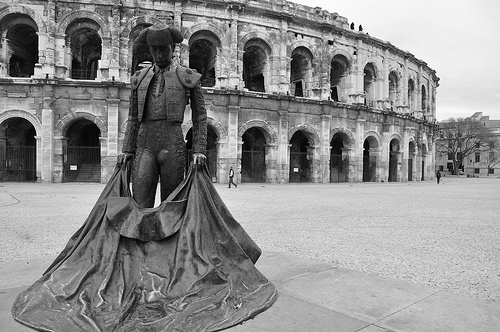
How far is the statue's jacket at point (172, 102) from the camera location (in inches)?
146

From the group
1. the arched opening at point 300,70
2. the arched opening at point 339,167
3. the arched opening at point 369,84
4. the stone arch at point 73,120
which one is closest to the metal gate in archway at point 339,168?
the arched opening at point 339,167

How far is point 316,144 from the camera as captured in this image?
2456 cm

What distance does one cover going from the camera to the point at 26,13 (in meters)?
19.3

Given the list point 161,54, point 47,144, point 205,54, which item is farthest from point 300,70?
point 161,54

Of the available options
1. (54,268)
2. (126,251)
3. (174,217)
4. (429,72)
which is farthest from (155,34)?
(429,72)

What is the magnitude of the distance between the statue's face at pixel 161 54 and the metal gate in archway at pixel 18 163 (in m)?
20.3

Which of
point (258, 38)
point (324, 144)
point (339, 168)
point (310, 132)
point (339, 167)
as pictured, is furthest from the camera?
point (339, 167)

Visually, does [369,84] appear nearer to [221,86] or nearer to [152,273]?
[221,86]

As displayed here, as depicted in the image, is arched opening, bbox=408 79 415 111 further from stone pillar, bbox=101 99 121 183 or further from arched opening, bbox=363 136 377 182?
stone pillar, bbox=101 99 121 183

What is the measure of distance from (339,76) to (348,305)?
25582 mm

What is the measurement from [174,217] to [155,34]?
1754mm

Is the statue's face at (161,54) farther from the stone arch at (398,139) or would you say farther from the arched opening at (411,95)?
the arched opening at (411,95)

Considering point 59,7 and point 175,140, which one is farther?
point 59,7

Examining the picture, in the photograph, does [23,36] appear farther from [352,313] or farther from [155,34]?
[352,313]
